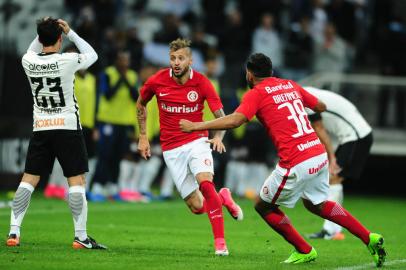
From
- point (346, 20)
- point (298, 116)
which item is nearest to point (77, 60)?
point (298, 116)

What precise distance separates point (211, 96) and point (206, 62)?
10.7m

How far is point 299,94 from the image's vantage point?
10.7 meters

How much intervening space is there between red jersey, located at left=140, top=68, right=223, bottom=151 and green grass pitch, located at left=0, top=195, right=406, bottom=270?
1.30 metres

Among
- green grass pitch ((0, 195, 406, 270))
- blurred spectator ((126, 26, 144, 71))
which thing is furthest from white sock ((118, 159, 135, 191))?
blurred spectator ((126, 26, 144, 71))

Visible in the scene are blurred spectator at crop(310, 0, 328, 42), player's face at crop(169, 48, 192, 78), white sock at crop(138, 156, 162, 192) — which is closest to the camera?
player's face at crop(169, 48, 192, 78)

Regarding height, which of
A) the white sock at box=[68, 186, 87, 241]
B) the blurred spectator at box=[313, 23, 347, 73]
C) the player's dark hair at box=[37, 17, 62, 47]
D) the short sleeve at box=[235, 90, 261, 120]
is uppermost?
the player's dark hair at box=[37, 17, 62, 47]

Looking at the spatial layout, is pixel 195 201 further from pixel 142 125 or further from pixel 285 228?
pixel 285 228

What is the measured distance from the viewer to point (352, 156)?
14.1m

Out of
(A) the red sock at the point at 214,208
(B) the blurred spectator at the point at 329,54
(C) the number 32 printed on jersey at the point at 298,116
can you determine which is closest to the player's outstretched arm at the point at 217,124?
(C) the number 32 printed on jersey at the point at 298,116

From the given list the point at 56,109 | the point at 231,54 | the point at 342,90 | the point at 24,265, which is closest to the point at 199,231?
the point at 56,109

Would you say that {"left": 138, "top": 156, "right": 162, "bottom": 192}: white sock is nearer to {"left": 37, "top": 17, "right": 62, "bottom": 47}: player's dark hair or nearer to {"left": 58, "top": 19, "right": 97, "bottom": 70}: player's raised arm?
{"left": 58, "top": 19, "right": 97, "bottom": 70}: player's raised arm

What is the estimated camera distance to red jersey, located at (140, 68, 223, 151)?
39.4ft

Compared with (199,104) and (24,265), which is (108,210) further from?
(24,265)

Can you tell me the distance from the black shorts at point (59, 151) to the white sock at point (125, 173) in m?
9.50
